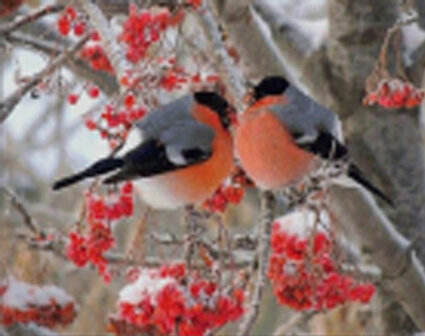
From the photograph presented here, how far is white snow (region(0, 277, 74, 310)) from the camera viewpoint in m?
2.58

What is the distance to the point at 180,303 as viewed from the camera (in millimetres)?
1501

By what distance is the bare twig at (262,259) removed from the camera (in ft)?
4.70

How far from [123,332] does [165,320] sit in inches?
37.2

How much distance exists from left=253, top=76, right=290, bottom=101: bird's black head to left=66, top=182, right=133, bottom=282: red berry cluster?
33cm

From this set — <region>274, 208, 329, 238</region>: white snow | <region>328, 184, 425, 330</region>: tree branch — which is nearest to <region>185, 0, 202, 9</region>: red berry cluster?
<region>274, 208, 329, 238</region>: white snow

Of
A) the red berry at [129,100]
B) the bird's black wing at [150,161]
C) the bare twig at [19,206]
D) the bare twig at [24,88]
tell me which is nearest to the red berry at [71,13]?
the bare twig at [24,88]

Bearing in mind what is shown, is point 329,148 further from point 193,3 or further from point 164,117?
point 193,3

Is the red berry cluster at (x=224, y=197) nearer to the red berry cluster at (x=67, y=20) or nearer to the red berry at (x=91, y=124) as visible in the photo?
the red berry at (x=91, y=124)

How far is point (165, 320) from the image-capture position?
1.57 m

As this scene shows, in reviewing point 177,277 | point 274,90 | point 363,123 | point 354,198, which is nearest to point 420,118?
point 363,123

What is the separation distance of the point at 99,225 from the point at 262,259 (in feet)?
1.30

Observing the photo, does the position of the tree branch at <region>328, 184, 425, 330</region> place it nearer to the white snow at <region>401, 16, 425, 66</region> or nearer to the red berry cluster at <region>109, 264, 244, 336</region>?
the white snow at <region>401, 16, 425, 66</region>

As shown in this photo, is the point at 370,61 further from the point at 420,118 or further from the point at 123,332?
the point at 123,332

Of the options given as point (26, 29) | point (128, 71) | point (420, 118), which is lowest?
point (420, 118)
